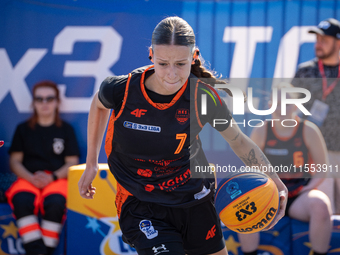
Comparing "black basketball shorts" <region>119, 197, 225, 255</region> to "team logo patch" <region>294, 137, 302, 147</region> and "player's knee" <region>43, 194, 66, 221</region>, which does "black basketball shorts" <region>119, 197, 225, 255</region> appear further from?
"team logo patch" <region>294, 137, 302, 147</region>

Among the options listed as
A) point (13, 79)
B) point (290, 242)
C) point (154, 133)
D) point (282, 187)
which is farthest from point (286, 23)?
point (13, 79)

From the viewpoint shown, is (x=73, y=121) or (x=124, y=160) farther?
(x=73, y=121)

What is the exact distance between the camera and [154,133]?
92.0 inches

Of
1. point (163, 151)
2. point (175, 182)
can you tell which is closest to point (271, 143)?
point (175, 182)

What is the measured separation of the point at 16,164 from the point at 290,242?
331 centimetres

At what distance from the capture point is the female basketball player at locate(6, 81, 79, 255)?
12.9 feet

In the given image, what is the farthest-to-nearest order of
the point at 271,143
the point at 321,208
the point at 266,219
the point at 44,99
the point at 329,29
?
the point at 44,99 < the point at 329,29 < the point at 271,143 < the point at 321,208 < the point at 266,219

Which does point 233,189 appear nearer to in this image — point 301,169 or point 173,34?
point 173,34

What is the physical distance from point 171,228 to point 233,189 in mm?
491

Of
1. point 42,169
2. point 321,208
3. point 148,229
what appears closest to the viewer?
point 148,229

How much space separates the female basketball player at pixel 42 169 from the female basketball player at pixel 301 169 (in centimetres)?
204

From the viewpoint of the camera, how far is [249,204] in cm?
246

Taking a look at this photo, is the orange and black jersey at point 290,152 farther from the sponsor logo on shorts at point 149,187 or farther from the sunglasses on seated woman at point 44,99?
the sunglasses on seated woman at point 44,99

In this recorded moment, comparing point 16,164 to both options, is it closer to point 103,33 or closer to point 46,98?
point 46,98
